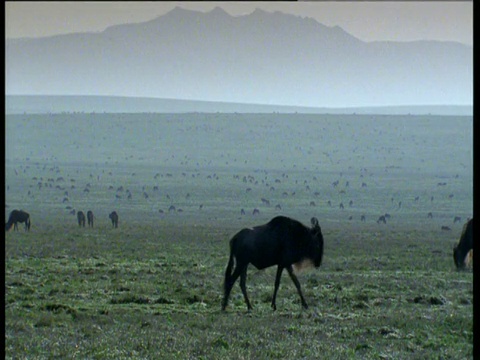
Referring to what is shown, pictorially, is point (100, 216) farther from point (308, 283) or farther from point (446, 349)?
point (446, 349)

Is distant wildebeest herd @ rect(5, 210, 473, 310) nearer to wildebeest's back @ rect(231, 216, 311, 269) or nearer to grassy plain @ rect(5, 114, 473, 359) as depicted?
wildebeest's back @ rect(231, 216, 311, 269)

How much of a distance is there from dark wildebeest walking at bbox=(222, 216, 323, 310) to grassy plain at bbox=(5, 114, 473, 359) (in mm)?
616

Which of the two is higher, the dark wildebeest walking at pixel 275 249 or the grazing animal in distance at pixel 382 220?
the dark wildebeest walking at pixel 275 249

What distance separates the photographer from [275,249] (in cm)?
1334

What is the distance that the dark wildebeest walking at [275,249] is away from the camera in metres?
13.0

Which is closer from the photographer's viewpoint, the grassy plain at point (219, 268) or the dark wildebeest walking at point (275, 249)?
the grassy plain at point (219, 268)

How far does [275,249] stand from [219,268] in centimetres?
721

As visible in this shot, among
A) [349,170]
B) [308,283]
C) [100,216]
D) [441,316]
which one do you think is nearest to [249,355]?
[441,316]

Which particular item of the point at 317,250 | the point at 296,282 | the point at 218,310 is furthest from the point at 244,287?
the point at 317,250

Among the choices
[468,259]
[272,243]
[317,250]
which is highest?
[272,243]

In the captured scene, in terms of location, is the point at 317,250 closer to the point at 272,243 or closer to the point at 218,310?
the point at 272,243

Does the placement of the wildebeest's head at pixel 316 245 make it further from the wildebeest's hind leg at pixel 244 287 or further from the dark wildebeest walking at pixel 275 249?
the wildebeest's hind leg at pixel 244 287

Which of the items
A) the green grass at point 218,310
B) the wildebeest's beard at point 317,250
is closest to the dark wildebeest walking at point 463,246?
the green grass at point 218,310

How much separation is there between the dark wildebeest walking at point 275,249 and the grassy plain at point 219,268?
0.62 meters
